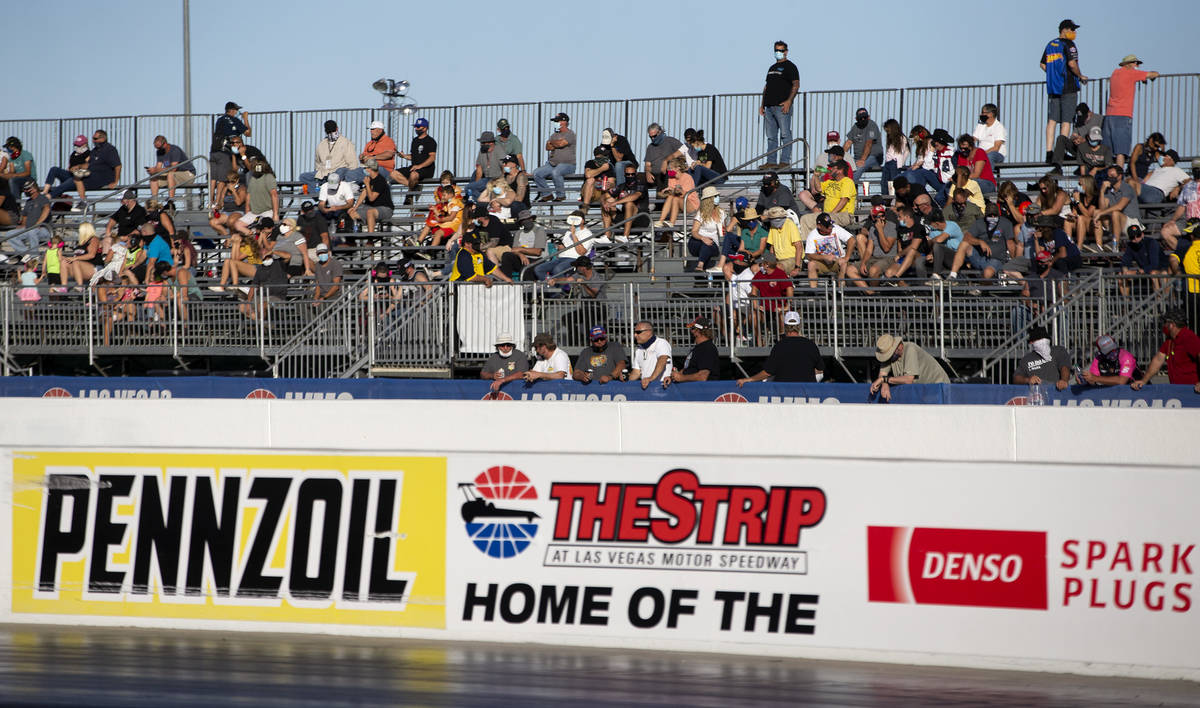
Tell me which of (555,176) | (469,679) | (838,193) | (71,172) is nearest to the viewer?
(469,679)

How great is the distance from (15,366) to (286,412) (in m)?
9.88

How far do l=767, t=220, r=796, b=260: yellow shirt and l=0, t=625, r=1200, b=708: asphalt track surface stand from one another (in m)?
9.17

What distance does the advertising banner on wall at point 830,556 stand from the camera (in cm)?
860

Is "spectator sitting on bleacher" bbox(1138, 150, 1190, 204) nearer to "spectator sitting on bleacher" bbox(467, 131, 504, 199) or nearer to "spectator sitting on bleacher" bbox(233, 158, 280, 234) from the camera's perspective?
"spectator sitting on bleacher" bbox(467, 131, 504, 199)

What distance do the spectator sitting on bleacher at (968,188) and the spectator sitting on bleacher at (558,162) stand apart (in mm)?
6593

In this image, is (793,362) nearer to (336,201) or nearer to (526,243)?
(526,243)

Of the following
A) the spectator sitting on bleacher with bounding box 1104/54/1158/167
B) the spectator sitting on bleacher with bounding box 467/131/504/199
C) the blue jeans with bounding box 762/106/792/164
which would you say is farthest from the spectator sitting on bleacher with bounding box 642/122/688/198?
the spectator sitting on bleacher with bounding box 1104/54/1158/167

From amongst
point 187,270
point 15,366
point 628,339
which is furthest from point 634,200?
point 15,366

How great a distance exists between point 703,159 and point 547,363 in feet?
22.4

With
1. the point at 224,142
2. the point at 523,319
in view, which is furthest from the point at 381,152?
the point at 523,319

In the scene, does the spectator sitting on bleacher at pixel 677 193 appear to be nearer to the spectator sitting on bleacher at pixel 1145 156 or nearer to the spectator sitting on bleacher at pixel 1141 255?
the spectator sitting on bleacher at pixel 1145 156

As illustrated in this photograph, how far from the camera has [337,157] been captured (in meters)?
21.9

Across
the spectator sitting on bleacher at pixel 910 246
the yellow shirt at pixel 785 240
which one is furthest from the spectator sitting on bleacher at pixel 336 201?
the spectator sitting on bleacher at pixel 910 246

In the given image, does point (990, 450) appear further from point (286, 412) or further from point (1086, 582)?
point (286, 412)
